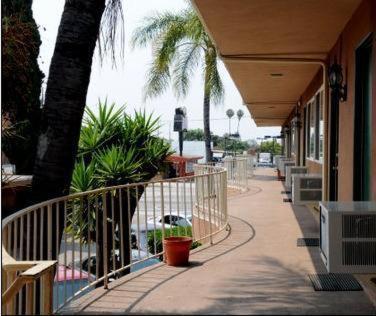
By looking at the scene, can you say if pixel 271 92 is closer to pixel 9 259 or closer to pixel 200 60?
pixel 200 60

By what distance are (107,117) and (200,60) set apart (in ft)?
31.8

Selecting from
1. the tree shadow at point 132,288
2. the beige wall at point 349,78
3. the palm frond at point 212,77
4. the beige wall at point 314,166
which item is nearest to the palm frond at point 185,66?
the palm frond at point 212,77

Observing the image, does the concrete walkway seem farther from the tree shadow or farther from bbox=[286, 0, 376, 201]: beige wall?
bbox=[286, 0, 376, 201]: beige wall

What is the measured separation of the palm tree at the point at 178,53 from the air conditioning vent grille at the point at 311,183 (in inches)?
391

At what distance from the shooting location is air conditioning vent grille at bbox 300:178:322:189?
7.92 metres

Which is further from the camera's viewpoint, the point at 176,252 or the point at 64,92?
the point at 176,252

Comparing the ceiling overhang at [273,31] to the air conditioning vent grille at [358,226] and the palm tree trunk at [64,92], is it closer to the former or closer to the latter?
the palm tree trunk at [64,92]

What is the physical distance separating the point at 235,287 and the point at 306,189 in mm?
3875

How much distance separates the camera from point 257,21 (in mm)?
5852

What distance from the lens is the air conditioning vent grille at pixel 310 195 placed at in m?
7.93

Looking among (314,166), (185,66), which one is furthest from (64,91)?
(185,66)

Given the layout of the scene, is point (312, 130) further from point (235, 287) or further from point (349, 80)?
point (235, 287)

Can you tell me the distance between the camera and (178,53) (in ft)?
58.4

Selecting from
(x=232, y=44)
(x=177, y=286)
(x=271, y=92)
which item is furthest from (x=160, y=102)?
(x=177, y=286)
